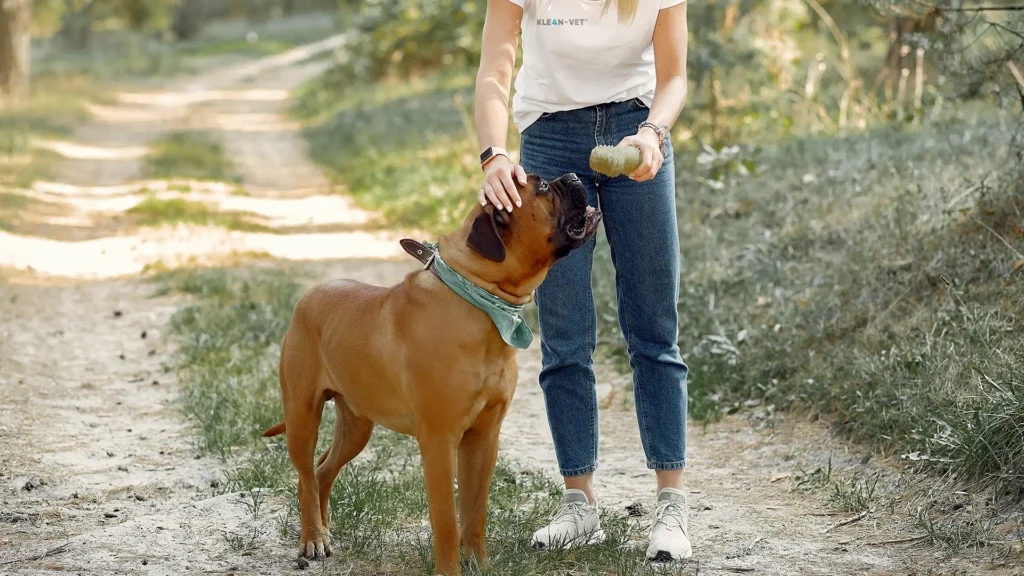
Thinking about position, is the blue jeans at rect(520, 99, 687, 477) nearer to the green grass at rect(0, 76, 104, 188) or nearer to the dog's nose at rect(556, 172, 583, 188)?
the dog's nose at rect(556, 172, 583, 188)

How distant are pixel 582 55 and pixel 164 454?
9.51ft

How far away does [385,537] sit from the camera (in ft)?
13.4

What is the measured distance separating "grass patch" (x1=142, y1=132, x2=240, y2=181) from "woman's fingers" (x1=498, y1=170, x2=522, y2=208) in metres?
11.1

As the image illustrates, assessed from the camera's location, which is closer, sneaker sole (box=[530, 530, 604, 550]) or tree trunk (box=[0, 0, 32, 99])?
sneaker sole (box=[530, 530, 604, 550])

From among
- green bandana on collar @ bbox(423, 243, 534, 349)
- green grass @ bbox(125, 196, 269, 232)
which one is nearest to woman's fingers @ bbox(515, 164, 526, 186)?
green bandana on collar @ bbox(423, 243, 534, 349)

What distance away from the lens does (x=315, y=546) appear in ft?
12.8

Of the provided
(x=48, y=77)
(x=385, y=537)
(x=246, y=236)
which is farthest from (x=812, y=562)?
(x=48, y=77)

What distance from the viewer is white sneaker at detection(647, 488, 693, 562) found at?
3820 millimetres

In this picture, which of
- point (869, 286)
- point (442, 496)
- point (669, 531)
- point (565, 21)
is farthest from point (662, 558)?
point (869, 286)

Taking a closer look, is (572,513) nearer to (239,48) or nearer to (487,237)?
(487,237)

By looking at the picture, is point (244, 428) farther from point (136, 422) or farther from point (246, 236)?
point (246, 236)

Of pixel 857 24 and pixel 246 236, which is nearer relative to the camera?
pixel 246 236

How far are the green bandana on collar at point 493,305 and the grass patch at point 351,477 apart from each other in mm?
784

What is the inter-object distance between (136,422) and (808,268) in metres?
4.22
